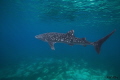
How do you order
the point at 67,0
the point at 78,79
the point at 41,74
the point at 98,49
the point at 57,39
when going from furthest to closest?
the point at 67,0
the point at 41,74
the point at 78,79
the point at 57,39
the point at 98,49

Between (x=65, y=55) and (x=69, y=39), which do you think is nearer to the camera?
(x=69, y=39)

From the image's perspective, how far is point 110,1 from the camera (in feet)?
69.4

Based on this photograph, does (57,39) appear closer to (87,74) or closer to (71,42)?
(71,42)

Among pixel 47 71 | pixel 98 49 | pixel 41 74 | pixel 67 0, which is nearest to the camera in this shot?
pixel 98 49

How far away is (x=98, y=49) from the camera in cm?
1040

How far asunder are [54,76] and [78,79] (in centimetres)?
390

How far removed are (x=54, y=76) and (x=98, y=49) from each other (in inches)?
422

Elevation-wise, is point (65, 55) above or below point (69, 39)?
above

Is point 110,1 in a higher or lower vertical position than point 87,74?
higher

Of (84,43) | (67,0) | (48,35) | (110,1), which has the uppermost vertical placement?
(67,0)

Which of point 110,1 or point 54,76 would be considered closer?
point 54,76

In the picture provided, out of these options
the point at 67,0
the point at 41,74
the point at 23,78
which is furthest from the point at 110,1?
the point at 23,78

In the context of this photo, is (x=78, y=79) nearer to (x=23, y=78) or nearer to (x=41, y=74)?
(x=41, y=74)

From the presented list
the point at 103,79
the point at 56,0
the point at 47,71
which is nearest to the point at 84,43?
the point at 103,79
